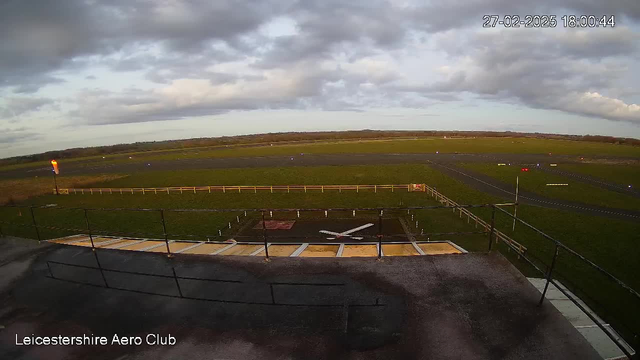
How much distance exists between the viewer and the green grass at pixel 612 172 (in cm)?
4103

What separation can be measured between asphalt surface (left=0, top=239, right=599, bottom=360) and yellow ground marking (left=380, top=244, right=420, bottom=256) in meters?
6.16

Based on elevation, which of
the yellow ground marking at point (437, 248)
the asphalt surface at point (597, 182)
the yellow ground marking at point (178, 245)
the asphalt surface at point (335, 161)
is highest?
the yellow ground marking at point (178, 245)

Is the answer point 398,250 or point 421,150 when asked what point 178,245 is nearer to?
point 398,250

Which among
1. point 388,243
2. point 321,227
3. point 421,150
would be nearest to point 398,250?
point 388,243

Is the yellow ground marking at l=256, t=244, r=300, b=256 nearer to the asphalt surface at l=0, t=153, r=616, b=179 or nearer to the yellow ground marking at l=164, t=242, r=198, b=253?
the yellow ground marking at l=164, t=242, r=198, b=253

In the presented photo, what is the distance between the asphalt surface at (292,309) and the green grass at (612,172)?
50.4 meters

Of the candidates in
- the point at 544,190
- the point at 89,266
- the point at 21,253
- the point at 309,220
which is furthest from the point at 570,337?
the point at 544,190

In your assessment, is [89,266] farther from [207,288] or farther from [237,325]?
[237,325]

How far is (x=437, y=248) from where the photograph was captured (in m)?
12.3

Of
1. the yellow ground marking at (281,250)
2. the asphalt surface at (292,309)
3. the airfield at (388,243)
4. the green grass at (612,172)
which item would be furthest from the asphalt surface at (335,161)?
the asphalt surface at (292,309)

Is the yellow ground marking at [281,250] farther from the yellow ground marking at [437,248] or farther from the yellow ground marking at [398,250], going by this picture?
the yellow ground marking at [437,248]

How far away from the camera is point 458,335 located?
157 inches

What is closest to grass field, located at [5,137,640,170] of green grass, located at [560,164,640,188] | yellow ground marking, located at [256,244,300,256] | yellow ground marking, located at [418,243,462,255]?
green grass, located at [560,164,640,188]

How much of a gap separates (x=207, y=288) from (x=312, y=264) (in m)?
2.09
